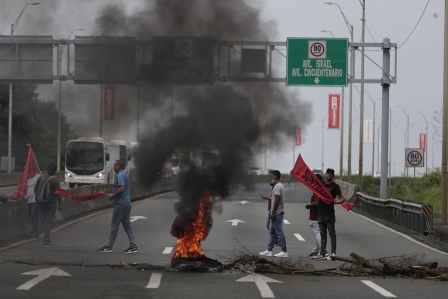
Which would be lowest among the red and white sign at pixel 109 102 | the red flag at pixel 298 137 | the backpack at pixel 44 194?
the backpack at pixel 44 194

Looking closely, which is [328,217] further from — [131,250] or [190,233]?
[190,233]

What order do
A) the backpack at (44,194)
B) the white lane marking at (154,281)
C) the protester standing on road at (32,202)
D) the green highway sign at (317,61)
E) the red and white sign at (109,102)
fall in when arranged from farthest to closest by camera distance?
the green highway sign at (317,61), the protester standing on road at (32,202), the red and white sign at (109,102), the backpack at (44,194), the white lane marking at (154,281)

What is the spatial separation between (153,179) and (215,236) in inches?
267

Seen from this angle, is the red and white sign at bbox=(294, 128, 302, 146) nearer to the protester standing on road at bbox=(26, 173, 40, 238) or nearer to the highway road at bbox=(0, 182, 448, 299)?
the highway road at bbox=(0, 182, 448, 299)

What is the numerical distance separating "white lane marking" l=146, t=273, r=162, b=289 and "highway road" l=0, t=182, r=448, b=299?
1 cm

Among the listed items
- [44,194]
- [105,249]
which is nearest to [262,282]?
[105,249]

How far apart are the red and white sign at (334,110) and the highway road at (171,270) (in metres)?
38.4

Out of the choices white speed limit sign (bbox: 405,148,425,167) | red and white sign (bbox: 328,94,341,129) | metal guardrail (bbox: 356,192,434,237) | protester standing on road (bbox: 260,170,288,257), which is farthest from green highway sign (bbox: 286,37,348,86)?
red and white sign (bbox: 328,94,341,129)

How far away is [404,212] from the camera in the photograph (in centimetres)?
A: 3167

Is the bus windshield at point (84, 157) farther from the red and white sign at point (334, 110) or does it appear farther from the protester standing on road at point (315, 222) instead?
the protester standing on road at point (315, 222)

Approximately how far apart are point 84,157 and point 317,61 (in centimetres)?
2112

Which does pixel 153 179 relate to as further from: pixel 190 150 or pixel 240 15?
pixel 240 15

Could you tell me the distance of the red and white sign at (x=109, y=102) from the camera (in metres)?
22.5

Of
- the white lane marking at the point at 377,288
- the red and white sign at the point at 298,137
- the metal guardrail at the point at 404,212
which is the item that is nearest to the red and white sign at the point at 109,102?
the red and white sign at the point at 298,137
